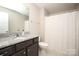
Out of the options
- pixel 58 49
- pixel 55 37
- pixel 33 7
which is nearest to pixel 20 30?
A: pixel 33 7

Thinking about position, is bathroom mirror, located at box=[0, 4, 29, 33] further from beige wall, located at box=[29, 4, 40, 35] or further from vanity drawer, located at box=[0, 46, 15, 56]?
vanity drawer, located at box=[0, 46, 15, 56]

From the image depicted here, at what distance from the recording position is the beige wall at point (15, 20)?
1.77 m

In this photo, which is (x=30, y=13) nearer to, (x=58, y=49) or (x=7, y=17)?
(x=7, y=17)

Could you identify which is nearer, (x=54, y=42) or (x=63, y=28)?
(x=63, y=28)

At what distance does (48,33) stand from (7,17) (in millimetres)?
1358

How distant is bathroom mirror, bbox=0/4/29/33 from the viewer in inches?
64.4

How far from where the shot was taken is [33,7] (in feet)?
7.52

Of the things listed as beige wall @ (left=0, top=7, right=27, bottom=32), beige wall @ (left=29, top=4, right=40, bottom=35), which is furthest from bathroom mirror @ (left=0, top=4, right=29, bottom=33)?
beige wall @ (left=29, top=4, right=40, bottom=35)

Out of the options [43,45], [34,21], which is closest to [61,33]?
[43,45]

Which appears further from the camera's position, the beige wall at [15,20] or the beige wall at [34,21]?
the beige wall at [34,21]

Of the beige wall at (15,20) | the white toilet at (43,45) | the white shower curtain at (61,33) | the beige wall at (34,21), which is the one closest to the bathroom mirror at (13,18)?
the beige wall at (15,20)

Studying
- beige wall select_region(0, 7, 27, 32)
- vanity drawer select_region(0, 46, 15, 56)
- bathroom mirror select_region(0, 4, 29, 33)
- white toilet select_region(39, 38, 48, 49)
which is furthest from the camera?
white toilet select_region(39, 38, 48, 49)

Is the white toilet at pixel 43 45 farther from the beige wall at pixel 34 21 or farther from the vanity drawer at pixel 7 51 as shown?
the vanity drawer at pixel 7 51

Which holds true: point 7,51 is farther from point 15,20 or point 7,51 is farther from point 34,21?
point 34,21
